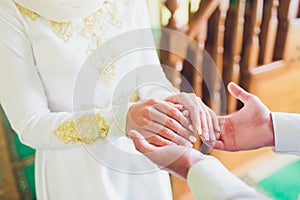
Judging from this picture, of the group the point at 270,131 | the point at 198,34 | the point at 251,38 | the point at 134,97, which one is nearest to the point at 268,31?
the point at 251,38

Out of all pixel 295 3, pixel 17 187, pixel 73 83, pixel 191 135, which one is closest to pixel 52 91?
pixel 73 83

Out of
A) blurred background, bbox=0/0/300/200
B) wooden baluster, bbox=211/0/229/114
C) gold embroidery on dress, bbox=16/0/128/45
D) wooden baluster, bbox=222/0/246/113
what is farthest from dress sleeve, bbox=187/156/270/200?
wooden baluster, bbox=222/0/246/113

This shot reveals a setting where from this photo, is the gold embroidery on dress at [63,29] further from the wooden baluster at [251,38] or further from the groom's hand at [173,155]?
the wooden baluster at [251,38]

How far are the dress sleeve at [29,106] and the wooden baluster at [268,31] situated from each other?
0.99 m

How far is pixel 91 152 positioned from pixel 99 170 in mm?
55

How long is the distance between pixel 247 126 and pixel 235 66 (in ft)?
2.07

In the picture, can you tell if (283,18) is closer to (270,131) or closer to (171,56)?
(171,56)

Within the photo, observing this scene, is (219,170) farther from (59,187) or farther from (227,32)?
(227,32)

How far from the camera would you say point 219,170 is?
665mm

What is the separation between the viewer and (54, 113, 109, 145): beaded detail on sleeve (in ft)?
2.30

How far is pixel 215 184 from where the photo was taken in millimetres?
629

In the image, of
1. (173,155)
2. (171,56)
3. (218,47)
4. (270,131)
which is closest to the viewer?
(173,155)

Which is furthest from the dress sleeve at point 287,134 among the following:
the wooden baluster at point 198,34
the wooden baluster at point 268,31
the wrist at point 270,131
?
the wooden baluster at point 268,31

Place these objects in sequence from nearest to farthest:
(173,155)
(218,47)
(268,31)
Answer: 1. (173,155)
2. (218,47)
3. (268,31)
